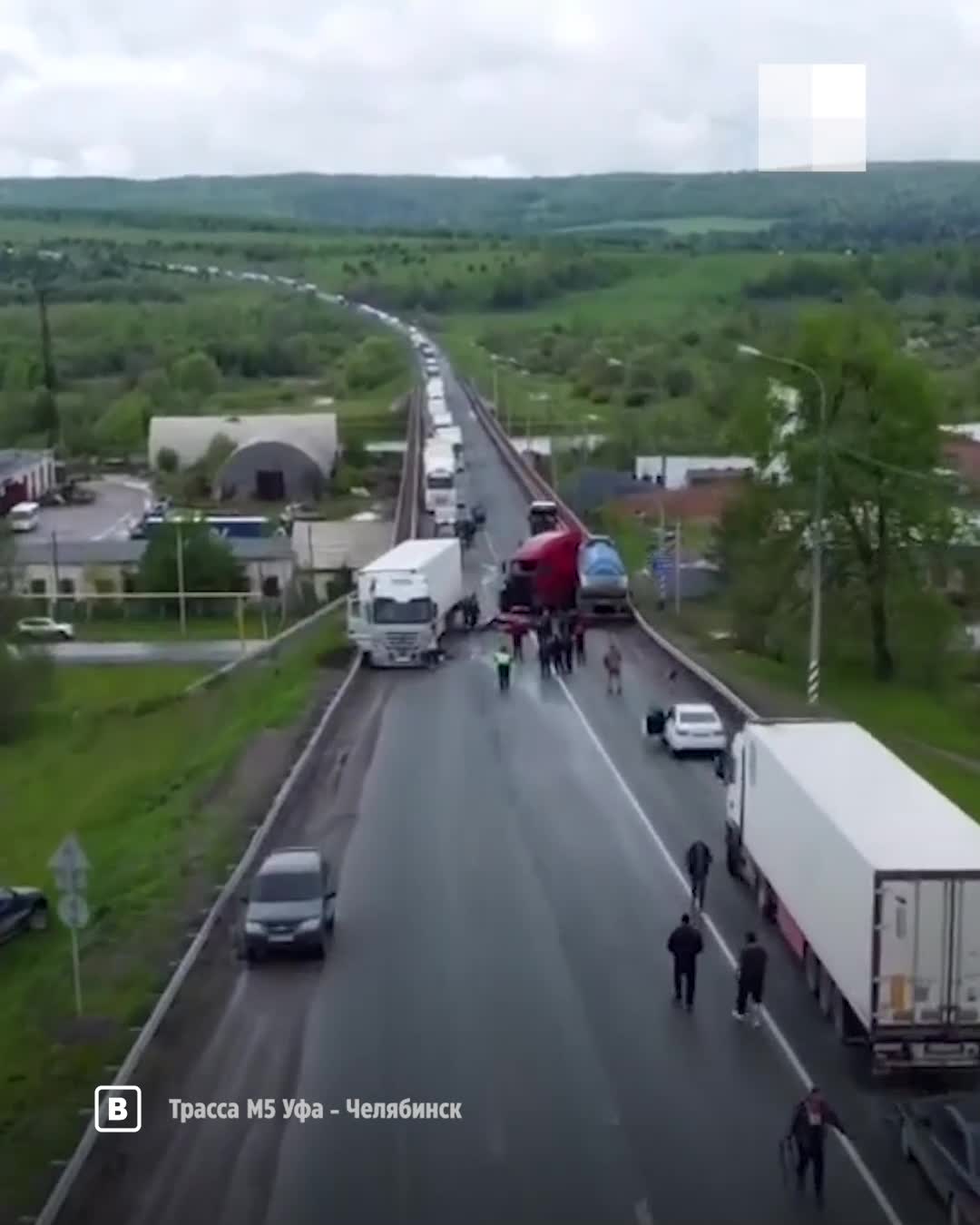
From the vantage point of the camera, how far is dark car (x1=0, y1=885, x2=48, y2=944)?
872 inches

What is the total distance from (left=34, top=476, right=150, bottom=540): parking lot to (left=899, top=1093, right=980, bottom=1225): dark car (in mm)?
58011

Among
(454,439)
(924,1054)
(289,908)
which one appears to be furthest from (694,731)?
(454,439)

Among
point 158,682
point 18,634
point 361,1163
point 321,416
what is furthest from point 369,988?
point 321,416

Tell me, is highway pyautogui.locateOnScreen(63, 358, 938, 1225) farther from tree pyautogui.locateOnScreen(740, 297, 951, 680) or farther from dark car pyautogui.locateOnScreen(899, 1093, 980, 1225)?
tree pyautogui.locateOnScreen(740, 297, 951, 680)

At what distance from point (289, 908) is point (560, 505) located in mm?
40100

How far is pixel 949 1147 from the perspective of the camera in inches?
493

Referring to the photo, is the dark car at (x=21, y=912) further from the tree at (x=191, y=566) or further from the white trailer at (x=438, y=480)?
the white trailer at (x=438, y=480)

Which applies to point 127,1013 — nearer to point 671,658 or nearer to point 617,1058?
point 617,1058

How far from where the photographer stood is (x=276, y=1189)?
12.3 metres

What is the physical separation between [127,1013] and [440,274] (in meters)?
184

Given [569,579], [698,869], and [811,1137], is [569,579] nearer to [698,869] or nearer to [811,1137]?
[698,869]

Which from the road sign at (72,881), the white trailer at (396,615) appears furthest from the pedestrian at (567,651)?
the road sign at (72,881)

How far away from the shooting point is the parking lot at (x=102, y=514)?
72.5m

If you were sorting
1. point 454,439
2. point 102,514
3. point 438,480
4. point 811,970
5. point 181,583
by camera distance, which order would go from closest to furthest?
point 811,970 → point 181,583 → point 438,480 → point 454,439 → point 102,514
